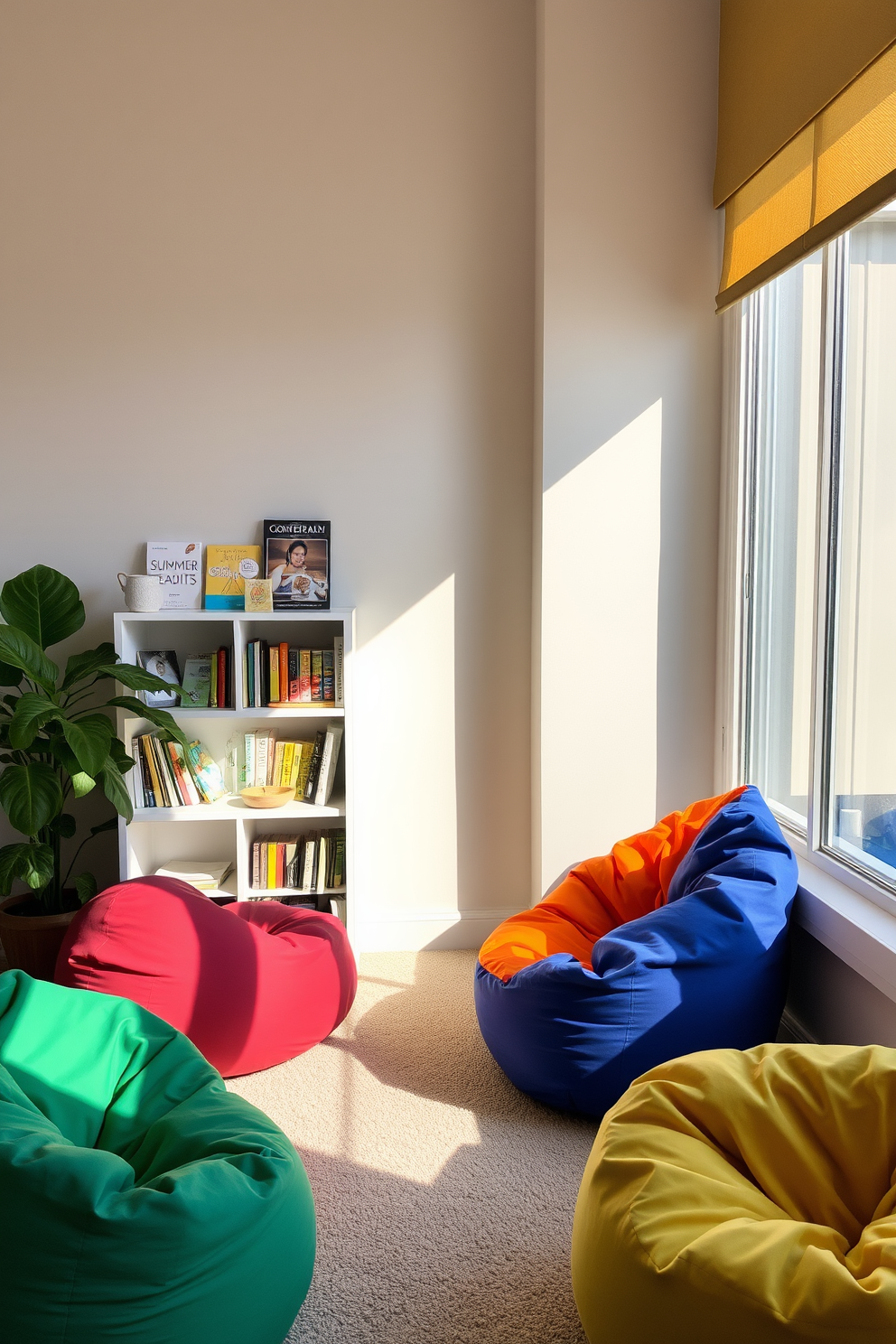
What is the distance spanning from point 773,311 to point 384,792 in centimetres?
209

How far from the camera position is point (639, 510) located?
11.0 ft

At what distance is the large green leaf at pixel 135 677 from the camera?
9.96 feet

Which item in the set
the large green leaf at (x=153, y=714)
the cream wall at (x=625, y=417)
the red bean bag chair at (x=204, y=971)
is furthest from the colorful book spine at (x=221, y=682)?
the cream wall at (x=625, y=417)

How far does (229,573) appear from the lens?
346 centimetres

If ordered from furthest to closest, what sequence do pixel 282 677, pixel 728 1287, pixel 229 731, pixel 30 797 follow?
pixel 229 731
pixel 282 677
pixel 30 797
pixel 728 1287

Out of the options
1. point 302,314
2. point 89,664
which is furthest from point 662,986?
point 302,314

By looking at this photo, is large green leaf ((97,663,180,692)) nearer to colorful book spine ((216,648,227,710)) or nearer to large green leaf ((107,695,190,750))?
large green leaf ((107,695,190,750))

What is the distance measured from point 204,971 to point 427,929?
4.20 ft

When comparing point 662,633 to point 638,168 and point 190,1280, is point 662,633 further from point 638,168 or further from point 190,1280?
point 190,1280

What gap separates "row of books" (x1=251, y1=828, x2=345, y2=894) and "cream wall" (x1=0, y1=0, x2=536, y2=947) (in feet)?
0.68

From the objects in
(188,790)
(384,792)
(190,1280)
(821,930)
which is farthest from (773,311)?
(190,1280)

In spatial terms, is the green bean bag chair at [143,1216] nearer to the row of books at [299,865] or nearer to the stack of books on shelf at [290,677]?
the row of books at [299,865]

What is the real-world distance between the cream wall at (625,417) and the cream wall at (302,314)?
0.84ft

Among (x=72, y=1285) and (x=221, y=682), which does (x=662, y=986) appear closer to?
(x=72, y=1285)
